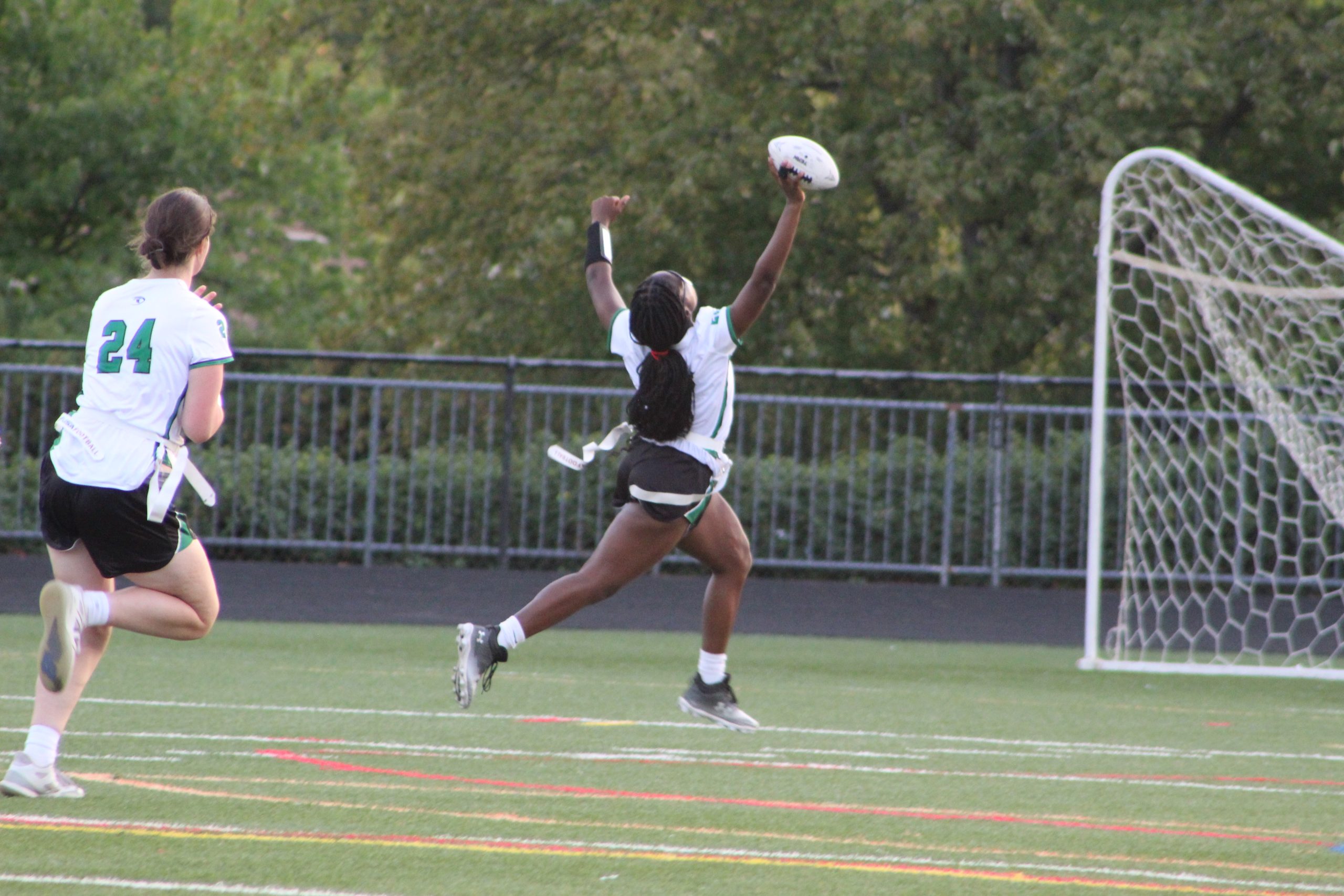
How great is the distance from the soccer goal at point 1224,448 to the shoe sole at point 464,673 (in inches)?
205

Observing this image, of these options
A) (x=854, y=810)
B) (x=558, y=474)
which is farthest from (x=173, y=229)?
(x=558, y=474)

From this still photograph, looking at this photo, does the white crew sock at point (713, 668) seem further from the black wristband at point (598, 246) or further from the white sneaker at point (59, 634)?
the white sneaker at point (59, 634)

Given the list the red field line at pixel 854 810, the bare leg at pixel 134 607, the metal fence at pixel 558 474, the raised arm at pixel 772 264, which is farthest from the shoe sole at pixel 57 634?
the metal fence at pixel 558 474

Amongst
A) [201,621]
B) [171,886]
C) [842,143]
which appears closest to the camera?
[171,886]

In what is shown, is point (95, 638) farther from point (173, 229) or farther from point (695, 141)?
point (695, 141)

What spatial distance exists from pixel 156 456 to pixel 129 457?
2.9 inches

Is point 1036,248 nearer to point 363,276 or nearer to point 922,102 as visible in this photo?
point 922,102

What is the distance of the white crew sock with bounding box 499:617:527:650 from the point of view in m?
6.34

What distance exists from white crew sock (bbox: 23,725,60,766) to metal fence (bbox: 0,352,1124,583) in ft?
30.1

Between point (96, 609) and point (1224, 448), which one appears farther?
point (1224, 448)

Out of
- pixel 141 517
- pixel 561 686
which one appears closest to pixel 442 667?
pixel 561 686

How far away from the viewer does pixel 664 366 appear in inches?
253

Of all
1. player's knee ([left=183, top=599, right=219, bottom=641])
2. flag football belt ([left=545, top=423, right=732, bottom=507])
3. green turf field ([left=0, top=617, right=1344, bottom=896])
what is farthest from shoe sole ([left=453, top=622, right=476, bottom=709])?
player's knee ([left=183, top=599, right=219, bottom=641])

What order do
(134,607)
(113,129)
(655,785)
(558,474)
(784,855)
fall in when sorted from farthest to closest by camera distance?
(113,129) < (558,474) < (655,785) < (134,607) < (784,855)
